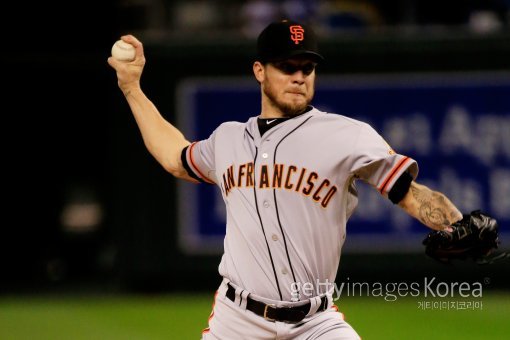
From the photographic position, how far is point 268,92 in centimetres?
577

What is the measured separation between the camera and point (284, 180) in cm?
557

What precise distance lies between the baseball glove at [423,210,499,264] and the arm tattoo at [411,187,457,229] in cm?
11

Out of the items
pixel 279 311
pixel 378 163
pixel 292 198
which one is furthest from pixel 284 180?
pixel 279 311

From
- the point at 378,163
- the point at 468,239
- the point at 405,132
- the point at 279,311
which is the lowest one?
the point at 405,132

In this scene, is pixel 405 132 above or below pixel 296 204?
below

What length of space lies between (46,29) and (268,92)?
9504 mm

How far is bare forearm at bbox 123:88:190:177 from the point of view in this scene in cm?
633

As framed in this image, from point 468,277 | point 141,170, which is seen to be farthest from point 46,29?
point 468,277

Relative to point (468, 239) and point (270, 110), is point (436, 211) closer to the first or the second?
point (468, 239)

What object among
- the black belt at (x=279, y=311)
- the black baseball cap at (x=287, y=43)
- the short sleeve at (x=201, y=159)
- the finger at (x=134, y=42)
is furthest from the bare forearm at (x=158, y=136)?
the black belt at (x=279, y=311)

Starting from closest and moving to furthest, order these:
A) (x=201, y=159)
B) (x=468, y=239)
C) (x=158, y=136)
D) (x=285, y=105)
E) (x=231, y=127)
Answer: (x=468, y=239), (x=285, y=105), (x=231, y=127), (x=201, y=159), (x=158, y=136)

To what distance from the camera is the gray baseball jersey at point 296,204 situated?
550 centimetres

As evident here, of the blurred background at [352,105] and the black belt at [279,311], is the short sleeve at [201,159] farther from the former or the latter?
the blurred background at [352,105]

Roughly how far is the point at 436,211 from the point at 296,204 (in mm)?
682
